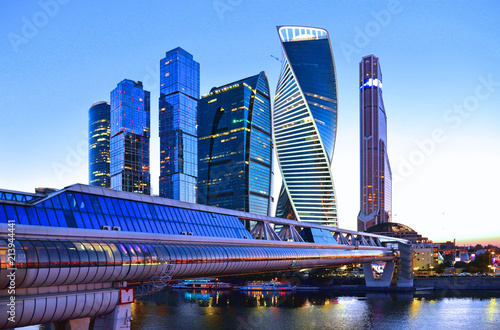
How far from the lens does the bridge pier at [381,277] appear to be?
412 feet

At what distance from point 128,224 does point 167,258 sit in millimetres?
5655

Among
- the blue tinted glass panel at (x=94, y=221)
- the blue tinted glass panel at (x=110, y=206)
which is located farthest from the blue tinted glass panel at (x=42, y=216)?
the blue tinted glass panel at (x=110, y=206)

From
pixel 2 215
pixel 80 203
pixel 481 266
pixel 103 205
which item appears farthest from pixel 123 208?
pixel 481 266

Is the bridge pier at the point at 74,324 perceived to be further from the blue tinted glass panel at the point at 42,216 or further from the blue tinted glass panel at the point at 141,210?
the blue tinted glass panel at the point at 141,210

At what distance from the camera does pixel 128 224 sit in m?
40.2

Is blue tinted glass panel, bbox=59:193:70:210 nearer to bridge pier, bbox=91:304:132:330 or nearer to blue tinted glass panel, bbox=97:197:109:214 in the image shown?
blue tinted glass panel, bbox=97:197:109:214

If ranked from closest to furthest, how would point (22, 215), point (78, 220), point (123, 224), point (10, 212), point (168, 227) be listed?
point (10, 212), point (22, 215), point (78, 220), point (123, 224), point (168, 227)

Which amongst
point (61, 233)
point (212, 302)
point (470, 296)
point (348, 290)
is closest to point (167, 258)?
point (61, 233)

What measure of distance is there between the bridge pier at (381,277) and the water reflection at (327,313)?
68.8 feet

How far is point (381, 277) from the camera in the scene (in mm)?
127438

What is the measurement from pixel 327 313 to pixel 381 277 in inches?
2211

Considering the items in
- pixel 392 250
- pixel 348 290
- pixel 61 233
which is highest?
pixel 61 233

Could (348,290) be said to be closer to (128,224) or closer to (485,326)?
(485,326)

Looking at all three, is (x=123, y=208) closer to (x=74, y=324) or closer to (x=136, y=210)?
(x=136, y=210)
